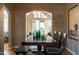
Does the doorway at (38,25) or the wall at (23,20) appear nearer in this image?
the wall at (23,20)

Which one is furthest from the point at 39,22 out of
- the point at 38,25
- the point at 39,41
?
the point at 39,41

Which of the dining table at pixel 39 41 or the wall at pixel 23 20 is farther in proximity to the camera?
the dining table at pixel 39 41

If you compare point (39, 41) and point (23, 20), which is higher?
point (23, 20)

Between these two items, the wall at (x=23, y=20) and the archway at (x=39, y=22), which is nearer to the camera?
the wall at (x=23, y=20)

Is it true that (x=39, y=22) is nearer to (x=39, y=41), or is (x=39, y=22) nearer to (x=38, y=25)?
(x=38, y=25)

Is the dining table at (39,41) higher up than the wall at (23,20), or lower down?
lower down

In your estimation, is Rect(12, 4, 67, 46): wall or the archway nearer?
Rect(12, 4, 67, 46): wall

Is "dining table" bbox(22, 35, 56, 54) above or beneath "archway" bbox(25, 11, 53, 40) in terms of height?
beneath

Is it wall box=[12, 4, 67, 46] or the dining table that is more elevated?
wall box=[12, 4, 67, 46]

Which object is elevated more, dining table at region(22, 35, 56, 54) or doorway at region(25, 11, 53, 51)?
doorway at region(25, 11, 53, 51)

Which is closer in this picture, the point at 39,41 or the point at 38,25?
the point at 38,25

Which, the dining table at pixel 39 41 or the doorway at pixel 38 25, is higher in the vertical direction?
the doorway at pixel 38 25
